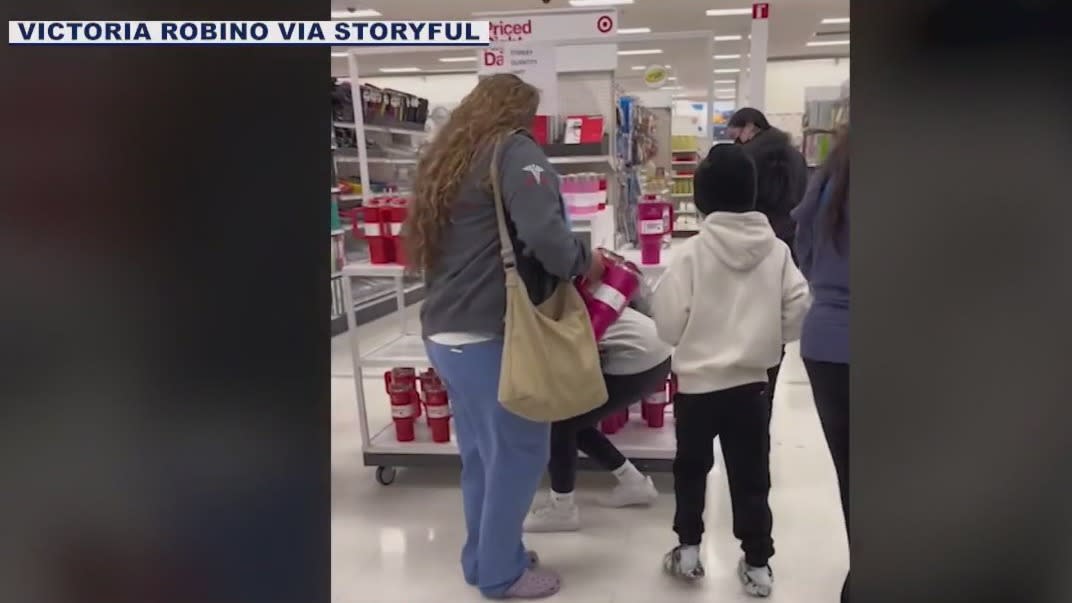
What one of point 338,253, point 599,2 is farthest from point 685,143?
point 338,253

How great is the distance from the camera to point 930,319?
1.37ft

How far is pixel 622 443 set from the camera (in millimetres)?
2555

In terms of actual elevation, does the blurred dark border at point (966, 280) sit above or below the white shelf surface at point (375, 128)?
below

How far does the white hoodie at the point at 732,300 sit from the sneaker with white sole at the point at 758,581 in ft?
1.65

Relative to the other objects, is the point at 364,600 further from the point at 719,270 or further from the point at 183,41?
the point at 183,41

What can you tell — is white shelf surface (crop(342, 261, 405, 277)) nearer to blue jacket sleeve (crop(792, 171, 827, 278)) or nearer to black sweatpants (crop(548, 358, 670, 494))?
black sweatpants (crop(548, 358, 670, 494))

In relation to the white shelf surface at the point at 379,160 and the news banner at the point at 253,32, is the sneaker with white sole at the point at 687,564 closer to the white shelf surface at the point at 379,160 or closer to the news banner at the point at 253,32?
the news banner at the point at 253,32

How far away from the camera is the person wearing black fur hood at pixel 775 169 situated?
2.65 meters

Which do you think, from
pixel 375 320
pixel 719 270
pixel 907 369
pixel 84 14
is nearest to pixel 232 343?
pixel 84 14

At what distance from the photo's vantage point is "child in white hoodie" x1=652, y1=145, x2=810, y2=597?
63.9 inches

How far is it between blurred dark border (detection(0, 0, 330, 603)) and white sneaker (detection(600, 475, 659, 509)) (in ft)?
6.37

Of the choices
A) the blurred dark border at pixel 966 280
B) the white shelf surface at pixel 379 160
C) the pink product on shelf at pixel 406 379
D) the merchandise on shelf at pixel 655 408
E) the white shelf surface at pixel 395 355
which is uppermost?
the white shelf surface at pixel 379 160

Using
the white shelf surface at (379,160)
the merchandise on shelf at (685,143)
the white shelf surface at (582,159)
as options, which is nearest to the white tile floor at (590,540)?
the white shelf surface at (582,159)

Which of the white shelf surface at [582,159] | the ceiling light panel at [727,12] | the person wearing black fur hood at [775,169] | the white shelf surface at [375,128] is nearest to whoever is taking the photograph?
the person wearing black fur hood at [775,169]
